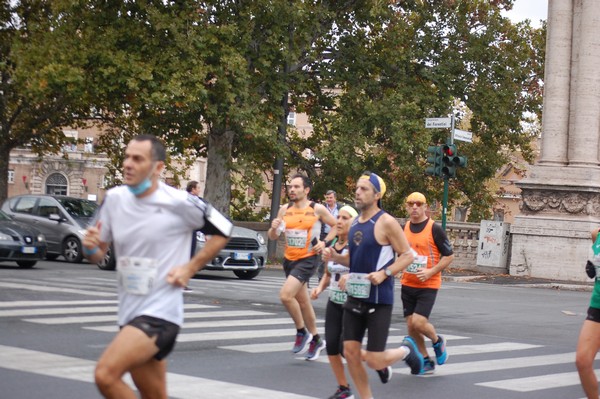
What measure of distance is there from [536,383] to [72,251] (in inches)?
793

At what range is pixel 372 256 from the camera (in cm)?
930

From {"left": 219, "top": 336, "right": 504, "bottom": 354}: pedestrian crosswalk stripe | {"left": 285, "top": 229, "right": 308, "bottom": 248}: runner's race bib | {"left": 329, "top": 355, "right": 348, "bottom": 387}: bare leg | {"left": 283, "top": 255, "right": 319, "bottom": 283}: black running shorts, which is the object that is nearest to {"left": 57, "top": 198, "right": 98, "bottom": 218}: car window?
{"left": 219, "top": 336, "right": 504, "bottom": 354}: pedestrian crosswalk stripe

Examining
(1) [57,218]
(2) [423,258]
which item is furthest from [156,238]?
(1) [57,218]

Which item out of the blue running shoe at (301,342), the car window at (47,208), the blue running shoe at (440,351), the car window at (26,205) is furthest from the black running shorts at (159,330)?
the car window at (26,205)

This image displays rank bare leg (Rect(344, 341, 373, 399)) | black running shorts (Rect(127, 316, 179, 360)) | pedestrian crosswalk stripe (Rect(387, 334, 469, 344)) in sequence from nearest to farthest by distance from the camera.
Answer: black running shorts (Rect(127, 316, 179, 360))
bare leg (Rect(344, 341, 373, 399))
pedestrian crosswalk stripe (Rect(387, 334, 469, 344))

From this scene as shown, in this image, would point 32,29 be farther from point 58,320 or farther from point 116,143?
point 58,320

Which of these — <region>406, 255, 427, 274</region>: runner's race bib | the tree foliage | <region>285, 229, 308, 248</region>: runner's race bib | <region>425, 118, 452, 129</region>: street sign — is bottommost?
<region>406, 255, 427, 274</region>: runner's race bib

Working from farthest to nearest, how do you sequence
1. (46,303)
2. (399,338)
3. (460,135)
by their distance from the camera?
(460,135)
(46,303)
(399,338)

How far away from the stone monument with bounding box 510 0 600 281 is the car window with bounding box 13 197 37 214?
1309 centimetres

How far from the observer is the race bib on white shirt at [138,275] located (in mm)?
6453

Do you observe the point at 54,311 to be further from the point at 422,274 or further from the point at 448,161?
the point at 448,161

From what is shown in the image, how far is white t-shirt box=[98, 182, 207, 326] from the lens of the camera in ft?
21.2

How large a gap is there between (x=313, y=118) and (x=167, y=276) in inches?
1284

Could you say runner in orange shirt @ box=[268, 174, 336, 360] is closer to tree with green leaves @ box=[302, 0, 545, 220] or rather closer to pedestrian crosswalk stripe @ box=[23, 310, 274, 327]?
pedestrian crosswalk stripe @ box=[23, 310, 274, 327]
